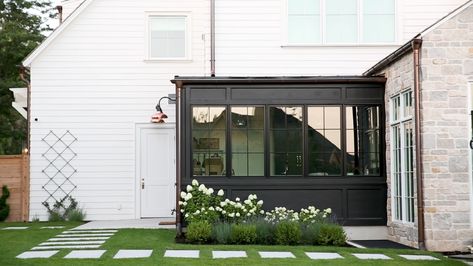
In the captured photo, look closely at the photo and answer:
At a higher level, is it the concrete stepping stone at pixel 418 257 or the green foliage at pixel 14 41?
the green foliage at pixel 14 41

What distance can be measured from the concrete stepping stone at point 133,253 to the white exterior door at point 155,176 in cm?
570

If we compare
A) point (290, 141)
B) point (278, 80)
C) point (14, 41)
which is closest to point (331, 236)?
point (290, 141)

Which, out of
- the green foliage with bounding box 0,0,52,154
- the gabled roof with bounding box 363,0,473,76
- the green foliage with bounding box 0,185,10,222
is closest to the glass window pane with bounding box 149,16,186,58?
the green foliage with bounding box 0,185,10,222

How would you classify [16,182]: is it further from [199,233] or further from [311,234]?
[311,234]

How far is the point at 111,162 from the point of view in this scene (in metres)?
15.4

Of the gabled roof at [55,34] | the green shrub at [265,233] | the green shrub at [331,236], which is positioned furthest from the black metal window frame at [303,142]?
the gabled roof at [55,34]

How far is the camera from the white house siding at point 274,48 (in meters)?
14.8

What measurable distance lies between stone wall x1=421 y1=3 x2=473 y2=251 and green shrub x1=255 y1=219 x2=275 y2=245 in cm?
245

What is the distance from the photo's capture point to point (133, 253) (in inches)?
372

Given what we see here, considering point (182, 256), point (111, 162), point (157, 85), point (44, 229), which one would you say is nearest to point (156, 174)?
point (111, 162)

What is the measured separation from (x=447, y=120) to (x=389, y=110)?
5.93 ft

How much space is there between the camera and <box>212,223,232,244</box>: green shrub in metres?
10.8

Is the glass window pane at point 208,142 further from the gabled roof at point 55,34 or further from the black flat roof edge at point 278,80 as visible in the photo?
the gabled roof at point 55,34

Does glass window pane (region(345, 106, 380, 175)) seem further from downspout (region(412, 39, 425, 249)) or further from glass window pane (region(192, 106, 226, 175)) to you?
glass window pane (region(192, 106, 226, 175))
